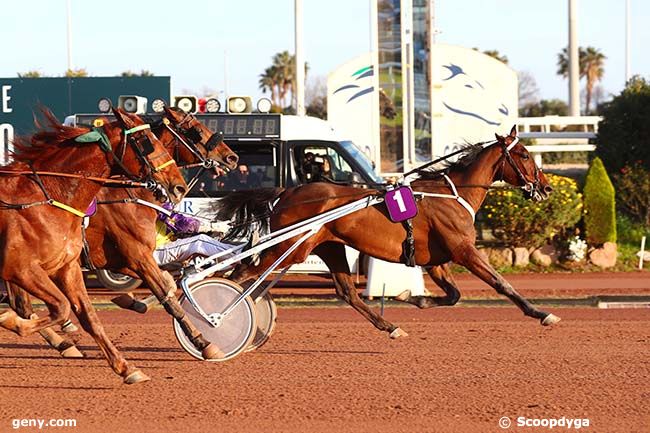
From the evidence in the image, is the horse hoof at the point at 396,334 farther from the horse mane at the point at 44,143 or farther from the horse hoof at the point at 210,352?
the horse mane at the point at 44,143

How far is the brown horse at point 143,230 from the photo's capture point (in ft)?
27.5

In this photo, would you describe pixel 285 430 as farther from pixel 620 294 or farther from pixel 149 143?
pixel 620 294

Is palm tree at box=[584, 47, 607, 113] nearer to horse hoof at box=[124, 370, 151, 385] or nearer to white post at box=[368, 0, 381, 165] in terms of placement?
white post at box=[368, 0, 381, 165]

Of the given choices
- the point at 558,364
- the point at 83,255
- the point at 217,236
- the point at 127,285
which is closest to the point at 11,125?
the point at 127,285

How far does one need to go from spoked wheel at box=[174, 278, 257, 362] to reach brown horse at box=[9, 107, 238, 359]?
10.6 inches

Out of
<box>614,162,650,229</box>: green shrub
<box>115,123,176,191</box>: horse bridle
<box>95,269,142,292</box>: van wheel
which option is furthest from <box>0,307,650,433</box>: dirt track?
<box>614,162,650,229</box>: green shrub

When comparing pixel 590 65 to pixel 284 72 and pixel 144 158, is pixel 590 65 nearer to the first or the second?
pixel 284 72

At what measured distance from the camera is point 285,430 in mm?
6375

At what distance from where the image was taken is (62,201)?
24.9 ft

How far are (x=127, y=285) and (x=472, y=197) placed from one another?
5833 millimetres

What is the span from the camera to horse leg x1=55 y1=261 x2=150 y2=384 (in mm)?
7543

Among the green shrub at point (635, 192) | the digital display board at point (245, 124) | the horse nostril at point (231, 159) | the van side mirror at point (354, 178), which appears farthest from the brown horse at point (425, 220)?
the green shrub at point (635, 192)

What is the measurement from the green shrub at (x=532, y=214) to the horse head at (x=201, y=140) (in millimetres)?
8724

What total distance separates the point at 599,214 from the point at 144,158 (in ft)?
35.0
